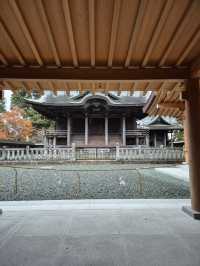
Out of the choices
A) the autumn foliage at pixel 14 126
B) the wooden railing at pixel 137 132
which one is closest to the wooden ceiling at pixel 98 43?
the wooden railing at pixel 137 132

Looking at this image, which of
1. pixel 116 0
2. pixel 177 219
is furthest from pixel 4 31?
pixel 177 219

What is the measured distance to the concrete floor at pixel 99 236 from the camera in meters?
2.38

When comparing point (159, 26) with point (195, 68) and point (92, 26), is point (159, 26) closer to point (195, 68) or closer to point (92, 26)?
point (92, 26)

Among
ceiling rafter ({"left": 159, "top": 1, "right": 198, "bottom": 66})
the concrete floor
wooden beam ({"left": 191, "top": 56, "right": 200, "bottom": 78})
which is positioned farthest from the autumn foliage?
ceiling rafter ({"left": 159, "top": 1, "right": 198, "bottom": 66})

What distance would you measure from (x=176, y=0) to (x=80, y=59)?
172cm

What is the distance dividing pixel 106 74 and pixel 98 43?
80 cm

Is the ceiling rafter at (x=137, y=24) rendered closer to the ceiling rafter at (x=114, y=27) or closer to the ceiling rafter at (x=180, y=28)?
the ceiling rafter at (x=114, y=27)

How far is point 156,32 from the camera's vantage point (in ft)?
9.53

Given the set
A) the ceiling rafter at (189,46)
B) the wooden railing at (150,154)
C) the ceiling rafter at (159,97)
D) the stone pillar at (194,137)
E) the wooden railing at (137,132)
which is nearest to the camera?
the ceiling rafter at (189,46)

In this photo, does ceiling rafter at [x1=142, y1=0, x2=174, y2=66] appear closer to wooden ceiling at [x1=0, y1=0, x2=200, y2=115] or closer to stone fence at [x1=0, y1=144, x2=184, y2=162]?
wooden ceiling at [x1=0, y1=0, x2=200, y2=115]

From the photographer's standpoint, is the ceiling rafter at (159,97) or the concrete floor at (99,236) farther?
the ceiling rafter at (159,97)

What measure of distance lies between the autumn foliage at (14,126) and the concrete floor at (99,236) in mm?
22083

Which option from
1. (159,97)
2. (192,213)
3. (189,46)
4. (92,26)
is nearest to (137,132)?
(159,97)

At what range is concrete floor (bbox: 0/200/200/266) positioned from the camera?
2.38m
